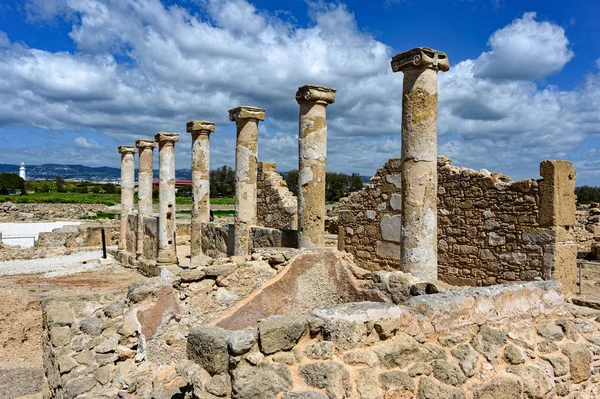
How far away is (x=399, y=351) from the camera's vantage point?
143 inches

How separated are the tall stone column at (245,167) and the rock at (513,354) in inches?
297

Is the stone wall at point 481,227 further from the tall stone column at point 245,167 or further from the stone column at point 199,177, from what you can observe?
the stone column at point 199,177

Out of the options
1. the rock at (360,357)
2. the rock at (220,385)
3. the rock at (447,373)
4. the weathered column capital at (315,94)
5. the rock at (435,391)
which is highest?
the weathered column capital at (315,94)

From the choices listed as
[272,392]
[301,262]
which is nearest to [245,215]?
[301,262]

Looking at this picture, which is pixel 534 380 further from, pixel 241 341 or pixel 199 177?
pixel 199 177

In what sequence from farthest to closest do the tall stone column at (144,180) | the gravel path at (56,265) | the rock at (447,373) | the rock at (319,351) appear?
1. the tall stone column at (144,180)
2. the gravel path at (56,265)
3. the rock at (447,373)
4. the rock at (319,351)

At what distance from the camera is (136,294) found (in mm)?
5934

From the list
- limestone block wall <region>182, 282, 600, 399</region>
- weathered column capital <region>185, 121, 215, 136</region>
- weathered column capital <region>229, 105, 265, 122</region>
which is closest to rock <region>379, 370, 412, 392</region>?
limestone block wall <region>182, 282, 600, 399</region>

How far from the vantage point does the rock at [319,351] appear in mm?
3424

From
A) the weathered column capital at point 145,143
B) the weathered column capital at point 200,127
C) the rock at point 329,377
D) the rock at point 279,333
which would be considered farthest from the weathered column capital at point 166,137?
the rock at point 329,377

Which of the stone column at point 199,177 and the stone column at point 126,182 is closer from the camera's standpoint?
the stone column at point 199,177

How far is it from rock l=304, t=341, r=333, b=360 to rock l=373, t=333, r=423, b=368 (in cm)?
37

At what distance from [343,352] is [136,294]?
3.35 m

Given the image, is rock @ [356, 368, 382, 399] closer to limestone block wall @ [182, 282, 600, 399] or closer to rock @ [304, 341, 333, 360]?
limestone block wall @ [182, 282, 600, 399]
